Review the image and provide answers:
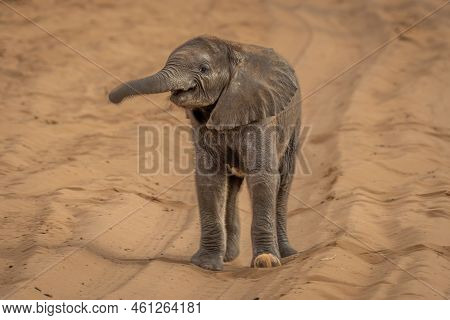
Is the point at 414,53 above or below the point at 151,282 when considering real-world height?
above

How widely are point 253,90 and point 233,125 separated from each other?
40 centimetres

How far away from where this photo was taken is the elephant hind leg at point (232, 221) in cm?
994

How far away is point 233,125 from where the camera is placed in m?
9.09

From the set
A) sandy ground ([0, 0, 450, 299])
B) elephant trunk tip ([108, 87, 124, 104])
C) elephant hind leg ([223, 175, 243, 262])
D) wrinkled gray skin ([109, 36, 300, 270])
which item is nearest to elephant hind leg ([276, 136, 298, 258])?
sandy ground ([0, 0, 450, 299])

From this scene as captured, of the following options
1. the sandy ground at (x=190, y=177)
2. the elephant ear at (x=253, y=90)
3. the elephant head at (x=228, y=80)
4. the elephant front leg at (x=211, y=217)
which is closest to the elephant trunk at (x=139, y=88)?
the elephant head at (x=228, y=80)

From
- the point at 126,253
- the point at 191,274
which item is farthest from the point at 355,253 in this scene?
the point at 126,253

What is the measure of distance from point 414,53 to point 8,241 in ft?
31.5

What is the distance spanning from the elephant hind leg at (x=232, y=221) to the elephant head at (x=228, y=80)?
97cm

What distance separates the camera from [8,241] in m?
9.80

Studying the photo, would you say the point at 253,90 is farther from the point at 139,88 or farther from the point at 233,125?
the point at 139,88

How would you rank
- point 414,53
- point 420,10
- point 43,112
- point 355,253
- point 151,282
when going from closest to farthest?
point 151,282 → point 355,253 → point 43,112 → point 414,53 → point 420,10

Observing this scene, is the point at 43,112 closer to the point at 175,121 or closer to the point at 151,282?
the point at 175,121

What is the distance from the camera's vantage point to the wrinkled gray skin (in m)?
9.00

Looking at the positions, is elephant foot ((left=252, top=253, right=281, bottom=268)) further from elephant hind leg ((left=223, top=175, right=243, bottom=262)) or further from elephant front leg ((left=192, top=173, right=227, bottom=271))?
elephant hind leg ((left=223, top=175, right=243, bottom=262))
